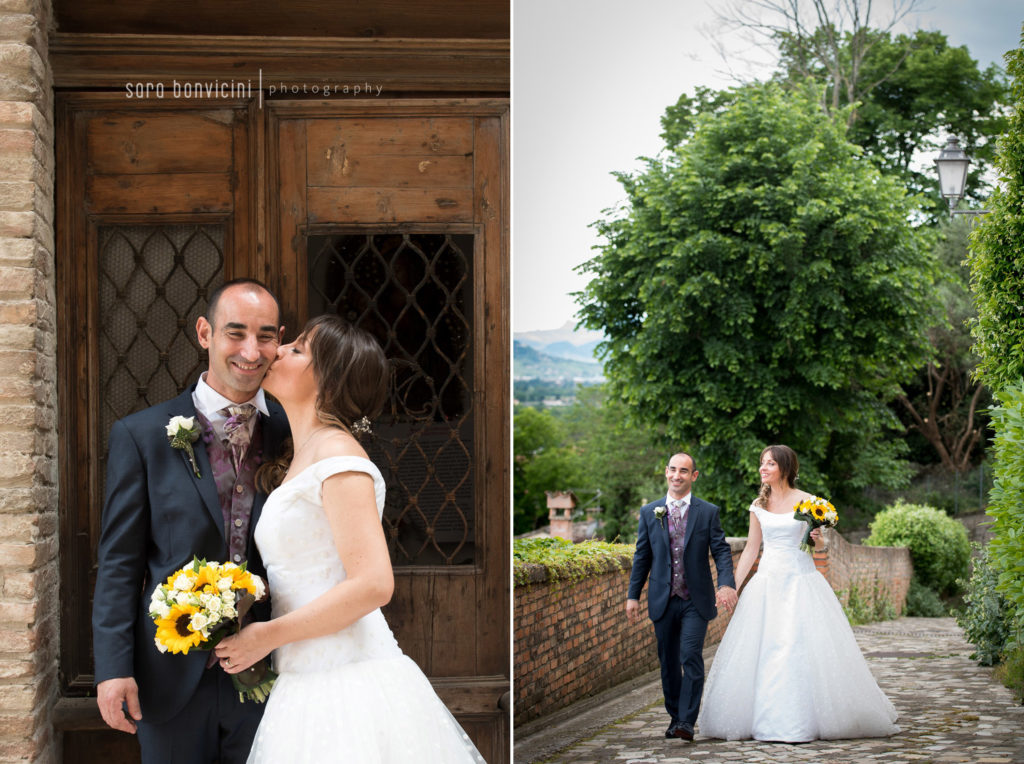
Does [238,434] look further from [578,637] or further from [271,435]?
[578,637]

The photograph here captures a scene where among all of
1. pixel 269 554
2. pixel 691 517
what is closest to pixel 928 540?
pixel 691 517

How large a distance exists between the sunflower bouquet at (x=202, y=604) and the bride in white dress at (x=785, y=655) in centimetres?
195

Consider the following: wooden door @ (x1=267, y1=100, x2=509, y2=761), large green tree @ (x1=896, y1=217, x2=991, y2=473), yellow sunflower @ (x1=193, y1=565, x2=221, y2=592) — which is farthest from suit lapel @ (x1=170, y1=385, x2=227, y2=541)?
large green tree @ (x1=896, y1=217, x2=991, y2=473)

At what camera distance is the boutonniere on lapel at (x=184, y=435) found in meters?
2.73

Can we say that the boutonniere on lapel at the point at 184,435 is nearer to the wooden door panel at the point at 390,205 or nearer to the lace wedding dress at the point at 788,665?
the wooden door panel at the point at 390,205

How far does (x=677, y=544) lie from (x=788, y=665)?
0.65 m

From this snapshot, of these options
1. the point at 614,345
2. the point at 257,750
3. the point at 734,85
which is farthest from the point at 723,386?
the point at 257,750

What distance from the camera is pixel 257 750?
98.6 inches

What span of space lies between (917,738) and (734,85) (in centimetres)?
257

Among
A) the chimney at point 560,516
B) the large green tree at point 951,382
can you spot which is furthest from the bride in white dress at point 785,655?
the chimney at point 560,516

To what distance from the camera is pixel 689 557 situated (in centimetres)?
362

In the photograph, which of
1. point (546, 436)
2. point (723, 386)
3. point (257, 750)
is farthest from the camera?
point (546, 436)

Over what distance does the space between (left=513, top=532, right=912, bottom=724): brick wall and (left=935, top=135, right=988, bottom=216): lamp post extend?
4.30 feet

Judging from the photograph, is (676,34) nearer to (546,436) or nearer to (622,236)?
(622,236)
